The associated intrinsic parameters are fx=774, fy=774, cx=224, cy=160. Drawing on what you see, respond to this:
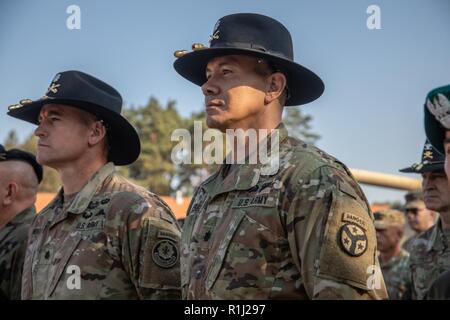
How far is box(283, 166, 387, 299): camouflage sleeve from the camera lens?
362cm

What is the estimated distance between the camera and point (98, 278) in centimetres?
468

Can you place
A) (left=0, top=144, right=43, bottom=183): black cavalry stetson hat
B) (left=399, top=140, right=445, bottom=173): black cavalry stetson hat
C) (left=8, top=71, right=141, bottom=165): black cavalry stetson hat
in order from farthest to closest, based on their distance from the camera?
(left=399, top=140, right=445, bottom=173): black cavalry stetson hat < (left=0, top=144, right=43, bottom=183): black cavalry stetson hat < (left=8, top=71, right=141, bottom=165): black cavalry stetson hat

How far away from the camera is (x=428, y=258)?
289 inches

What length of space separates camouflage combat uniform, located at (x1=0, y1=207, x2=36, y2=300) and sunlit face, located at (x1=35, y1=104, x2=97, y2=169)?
41.6 inches

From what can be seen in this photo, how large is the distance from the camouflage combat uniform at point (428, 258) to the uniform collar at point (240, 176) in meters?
3.33

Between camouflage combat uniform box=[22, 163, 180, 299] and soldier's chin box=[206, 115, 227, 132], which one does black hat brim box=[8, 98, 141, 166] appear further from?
soldier's chin box=[206, 115, 227, 132]

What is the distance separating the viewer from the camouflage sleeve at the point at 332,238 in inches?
142

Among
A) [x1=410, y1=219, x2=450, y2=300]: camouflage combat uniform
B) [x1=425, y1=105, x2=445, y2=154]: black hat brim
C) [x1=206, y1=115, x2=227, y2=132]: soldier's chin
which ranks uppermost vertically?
[x1=206, y1=115, x2=227, y2=132]: soldier's chin

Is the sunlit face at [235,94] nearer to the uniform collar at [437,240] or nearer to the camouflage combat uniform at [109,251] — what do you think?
the camouflage combat uniform at [109,251]

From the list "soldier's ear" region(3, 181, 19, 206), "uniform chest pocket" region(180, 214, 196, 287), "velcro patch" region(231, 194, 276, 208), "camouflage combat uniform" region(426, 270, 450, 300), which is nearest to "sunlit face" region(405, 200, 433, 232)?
"soldier's ear" region(3, 181, 19, 206)

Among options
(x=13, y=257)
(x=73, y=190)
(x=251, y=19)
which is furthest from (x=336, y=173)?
(x=13, y=257)

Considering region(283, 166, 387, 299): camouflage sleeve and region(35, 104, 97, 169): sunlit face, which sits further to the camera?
region(35, 104, 97, 169): sunlit face

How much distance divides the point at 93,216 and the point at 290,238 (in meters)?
1.63

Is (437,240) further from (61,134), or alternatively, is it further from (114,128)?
(61,134)
